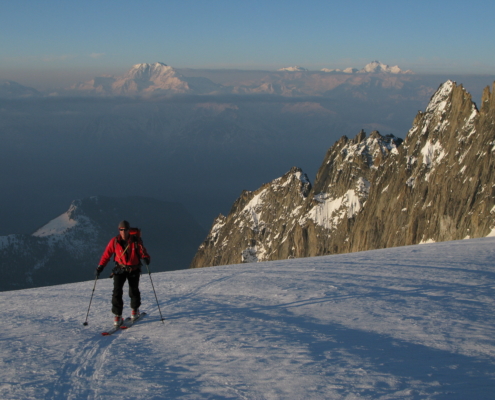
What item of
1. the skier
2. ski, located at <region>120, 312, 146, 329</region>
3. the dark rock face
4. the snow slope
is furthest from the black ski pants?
the dark rock face

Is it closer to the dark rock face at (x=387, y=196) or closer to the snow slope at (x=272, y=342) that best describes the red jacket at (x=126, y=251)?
the snow slope at (x=272, y=342)

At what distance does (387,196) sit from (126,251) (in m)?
104

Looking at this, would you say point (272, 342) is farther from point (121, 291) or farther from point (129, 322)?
point (121, 291)

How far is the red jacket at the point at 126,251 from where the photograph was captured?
11.1m

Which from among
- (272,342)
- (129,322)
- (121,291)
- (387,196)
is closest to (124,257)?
(121,291)

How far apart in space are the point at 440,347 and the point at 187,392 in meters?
4.95

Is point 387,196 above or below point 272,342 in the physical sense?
below

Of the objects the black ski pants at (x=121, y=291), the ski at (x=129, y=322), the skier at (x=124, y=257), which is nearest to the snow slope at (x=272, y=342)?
the ski at (x=129, y=322)

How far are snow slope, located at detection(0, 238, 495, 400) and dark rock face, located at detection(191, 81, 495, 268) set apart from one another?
58.7m

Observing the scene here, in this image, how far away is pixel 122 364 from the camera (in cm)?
830

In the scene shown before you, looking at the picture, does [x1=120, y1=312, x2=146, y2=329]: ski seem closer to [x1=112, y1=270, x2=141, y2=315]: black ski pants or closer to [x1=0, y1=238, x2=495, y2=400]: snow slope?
[x1=0, y1=238, x2=495, y2=400]: snow slope

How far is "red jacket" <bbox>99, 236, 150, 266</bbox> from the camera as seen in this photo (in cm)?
1113

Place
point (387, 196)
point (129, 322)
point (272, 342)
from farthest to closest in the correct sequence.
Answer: point (387, 196), point (129, 322), point (272, 342)

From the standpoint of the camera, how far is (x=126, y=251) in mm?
11203
